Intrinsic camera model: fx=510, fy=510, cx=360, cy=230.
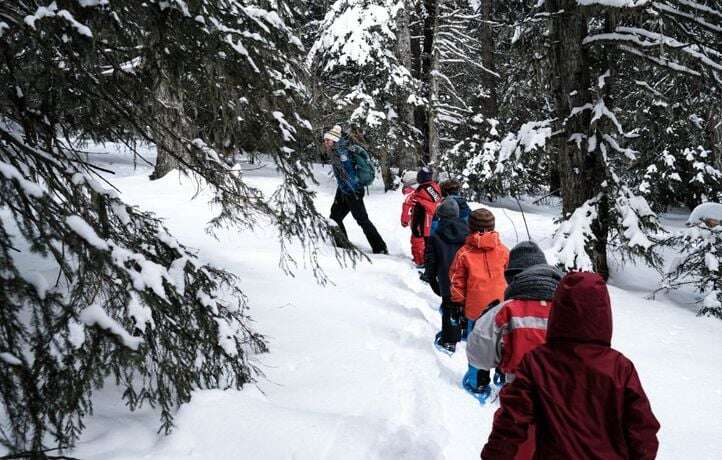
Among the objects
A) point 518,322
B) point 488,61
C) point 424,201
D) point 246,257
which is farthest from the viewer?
point 488,61

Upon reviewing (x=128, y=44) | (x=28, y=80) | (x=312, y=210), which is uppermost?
(x=128, y=44)

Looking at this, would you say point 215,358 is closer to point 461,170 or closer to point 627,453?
point 627,453

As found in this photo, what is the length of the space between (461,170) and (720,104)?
36.6ft

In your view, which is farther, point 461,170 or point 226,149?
point 461,170

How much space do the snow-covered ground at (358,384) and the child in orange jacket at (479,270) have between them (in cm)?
74

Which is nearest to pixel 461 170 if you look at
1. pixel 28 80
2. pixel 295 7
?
pixel 295 7

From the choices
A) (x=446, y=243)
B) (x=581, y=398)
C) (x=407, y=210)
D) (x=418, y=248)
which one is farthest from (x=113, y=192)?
(x=407, y=210)

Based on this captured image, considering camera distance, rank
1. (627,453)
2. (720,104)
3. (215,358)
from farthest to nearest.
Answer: (720,104) → (215,358) → (627,453)

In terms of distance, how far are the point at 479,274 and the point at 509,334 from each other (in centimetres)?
169

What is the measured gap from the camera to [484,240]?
192 inches

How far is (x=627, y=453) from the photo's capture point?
221 cm

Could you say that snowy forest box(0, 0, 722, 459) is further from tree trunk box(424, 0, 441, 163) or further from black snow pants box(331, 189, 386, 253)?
tree trunk box(424, 0, 441, 163)

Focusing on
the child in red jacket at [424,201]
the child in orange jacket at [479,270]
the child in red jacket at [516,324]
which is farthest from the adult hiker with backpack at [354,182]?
the child in red jacket at [516,324]

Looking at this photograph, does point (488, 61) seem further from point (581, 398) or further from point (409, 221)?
point (581, 398)
